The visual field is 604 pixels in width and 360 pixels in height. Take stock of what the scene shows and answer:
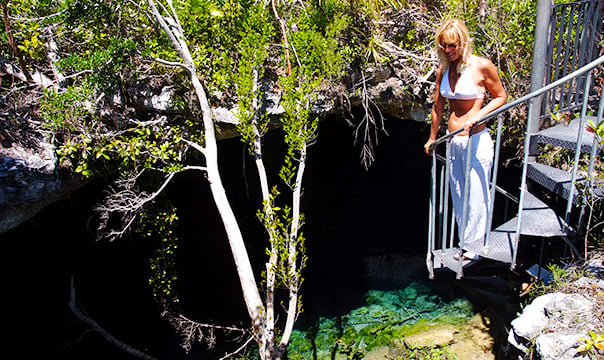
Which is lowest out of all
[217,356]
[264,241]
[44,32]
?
[217,356]

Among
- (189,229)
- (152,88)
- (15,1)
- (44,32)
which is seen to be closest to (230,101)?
(152,88)

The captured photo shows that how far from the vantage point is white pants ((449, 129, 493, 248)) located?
3059 millimetres

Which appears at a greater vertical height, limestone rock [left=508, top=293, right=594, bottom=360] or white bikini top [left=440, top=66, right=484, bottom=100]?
white bikini top [left=440, top=66, right=484, bottom=100]

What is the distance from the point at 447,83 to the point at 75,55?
11.3 feet

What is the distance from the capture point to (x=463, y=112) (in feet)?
10.1

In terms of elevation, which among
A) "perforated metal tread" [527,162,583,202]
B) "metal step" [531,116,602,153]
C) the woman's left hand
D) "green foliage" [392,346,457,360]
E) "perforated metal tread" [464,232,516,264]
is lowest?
"green foliage" [392,346,457,360]

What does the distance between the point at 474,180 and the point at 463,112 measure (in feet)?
1.72

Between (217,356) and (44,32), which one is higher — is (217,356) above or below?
below

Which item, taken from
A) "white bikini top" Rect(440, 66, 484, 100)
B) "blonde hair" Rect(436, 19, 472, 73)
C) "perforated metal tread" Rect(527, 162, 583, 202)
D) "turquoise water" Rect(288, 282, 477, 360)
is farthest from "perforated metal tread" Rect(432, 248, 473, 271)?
"turquoise water" Rect(288, 282, 477, 360)

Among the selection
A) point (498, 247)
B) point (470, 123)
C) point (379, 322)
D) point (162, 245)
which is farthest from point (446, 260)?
point (379, 322)

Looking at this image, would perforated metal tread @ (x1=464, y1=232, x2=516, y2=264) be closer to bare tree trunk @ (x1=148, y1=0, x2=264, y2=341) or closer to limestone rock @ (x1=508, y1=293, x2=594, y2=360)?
limestone rock @ (x1=508, y1=293, x2=594, y2=360)

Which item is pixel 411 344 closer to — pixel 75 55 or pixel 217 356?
pixel 217 356

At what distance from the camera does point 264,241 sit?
24.2 ft

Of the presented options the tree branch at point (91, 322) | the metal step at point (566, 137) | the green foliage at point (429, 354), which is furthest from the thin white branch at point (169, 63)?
the green foliage at point (429, 354)
